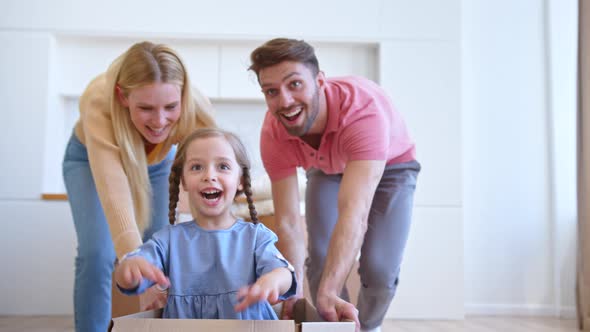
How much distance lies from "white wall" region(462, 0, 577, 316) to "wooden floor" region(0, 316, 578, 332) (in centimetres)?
24

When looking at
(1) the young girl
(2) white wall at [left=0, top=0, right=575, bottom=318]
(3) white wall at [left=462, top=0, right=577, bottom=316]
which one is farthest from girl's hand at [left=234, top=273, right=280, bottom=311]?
(3) white wall at [left=462, top=0, right=577, bottom=316]

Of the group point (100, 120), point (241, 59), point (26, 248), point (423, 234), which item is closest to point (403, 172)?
point (100, 120)

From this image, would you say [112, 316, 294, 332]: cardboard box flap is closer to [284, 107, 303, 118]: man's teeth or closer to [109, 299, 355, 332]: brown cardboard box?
[109, 299, 355, 332]: brown cardboard box

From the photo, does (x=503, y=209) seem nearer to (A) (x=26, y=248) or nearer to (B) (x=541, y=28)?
(B) (x=541, y=28)

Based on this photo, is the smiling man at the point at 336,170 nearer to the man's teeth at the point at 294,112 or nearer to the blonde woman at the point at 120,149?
the man's teeth at the point at 294,112

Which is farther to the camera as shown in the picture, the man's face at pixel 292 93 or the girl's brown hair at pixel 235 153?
the man's face at pixel 292 93

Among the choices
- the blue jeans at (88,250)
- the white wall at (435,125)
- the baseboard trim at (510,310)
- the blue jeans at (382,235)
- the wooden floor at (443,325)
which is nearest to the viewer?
the blue jeans at (88,250)

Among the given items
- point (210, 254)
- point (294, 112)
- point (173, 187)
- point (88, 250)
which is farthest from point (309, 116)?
point (88, 250)

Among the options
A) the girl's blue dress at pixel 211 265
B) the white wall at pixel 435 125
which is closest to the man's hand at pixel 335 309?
the girl's blue dress at pixel 211 265

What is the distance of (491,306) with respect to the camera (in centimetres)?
341

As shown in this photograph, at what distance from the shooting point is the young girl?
44.8 inches

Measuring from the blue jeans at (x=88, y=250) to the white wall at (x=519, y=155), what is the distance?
7.79 feet

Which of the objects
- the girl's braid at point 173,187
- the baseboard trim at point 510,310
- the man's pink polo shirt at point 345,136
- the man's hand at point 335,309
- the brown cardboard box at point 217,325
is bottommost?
the baseboard trim at point 510,310

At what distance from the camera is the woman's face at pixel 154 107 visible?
1.54 metres
